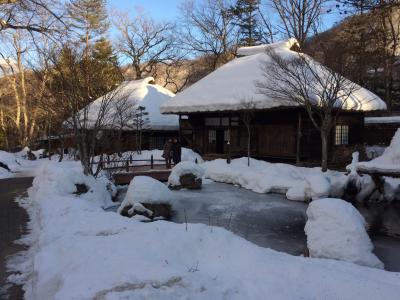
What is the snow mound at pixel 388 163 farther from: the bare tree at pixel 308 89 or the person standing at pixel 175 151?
the person standing at pixel 175 151

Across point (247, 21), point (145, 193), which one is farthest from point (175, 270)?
point (247, 21)

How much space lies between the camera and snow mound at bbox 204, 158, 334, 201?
1310cm

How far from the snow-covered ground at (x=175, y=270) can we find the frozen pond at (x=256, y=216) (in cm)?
281

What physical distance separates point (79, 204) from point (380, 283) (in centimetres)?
633

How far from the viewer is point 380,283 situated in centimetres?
412

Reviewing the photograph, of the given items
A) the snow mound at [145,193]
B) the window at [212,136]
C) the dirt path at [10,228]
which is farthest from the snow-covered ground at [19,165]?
the window at [212,136]

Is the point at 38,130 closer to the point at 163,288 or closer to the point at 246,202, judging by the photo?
the point at 246,202

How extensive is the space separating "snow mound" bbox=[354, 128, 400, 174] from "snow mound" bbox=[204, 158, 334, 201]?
1.05m

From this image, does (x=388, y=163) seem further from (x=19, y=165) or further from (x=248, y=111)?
(x=19, y=165)

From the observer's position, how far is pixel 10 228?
26.8 feet

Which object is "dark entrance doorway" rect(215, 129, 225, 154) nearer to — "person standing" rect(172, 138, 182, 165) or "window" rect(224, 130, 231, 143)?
"window" rect(224, 130, 231, 143)

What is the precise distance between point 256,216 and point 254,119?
10574 millimetres

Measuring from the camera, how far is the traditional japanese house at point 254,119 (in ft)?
62.3

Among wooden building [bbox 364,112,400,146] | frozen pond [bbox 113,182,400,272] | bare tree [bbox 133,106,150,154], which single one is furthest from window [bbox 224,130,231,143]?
wooden building [bbox 364,112,400,146]
